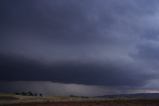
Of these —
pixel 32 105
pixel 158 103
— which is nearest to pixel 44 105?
pixel 32 105

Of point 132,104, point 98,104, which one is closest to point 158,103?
point 132,104

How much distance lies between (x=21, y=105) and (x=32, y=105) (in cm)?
376

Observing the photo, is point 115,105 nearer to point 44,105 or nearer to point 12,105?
point 44,105

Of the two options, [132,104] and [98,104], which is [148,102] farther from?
[98,104]

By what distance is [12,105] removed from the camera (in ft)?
308

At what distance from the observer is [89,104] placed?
9444 centimetres

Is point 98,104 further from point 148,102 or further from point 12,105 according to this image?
point 12,105

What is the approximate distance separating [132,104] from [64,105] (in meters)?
20.8

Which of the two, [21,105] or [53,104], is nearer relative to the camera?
[21,105]

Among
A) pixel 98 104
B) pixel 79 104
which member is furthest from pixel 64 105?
pixel 98 104

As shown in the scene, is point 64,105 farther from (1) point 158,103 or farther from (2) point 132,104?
(1) point 158,103

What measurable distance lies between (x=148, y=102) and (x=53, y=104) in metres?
30.5

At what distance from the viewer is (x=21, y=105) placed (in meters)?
93.9

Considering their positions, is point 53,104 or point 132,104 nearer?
point 132,104
